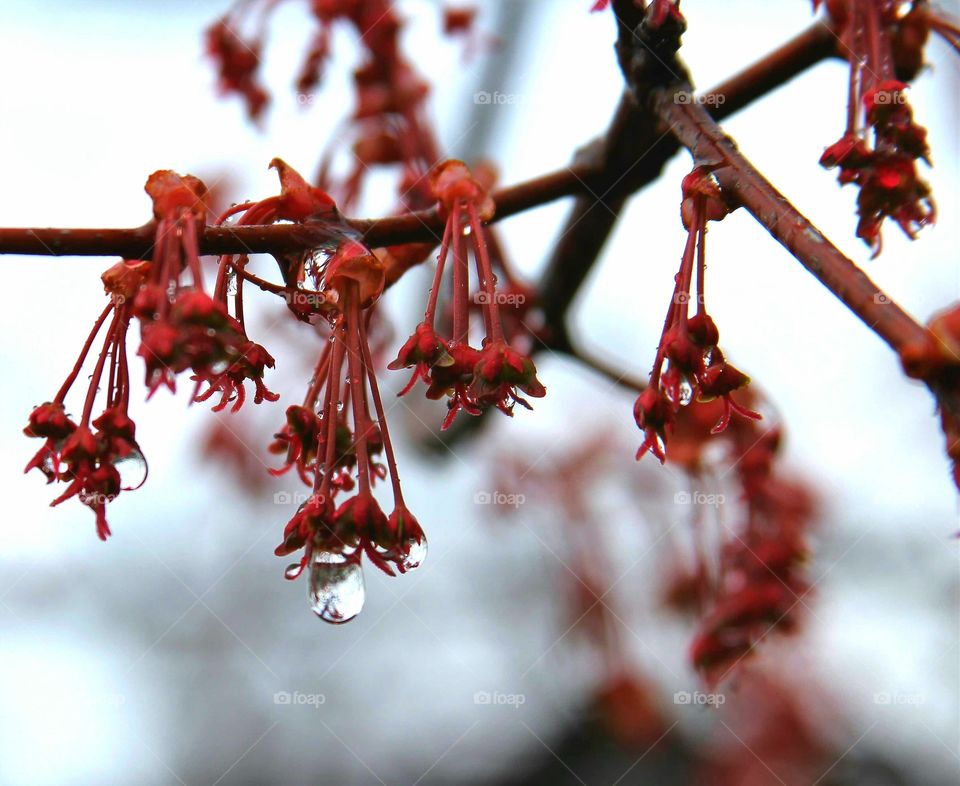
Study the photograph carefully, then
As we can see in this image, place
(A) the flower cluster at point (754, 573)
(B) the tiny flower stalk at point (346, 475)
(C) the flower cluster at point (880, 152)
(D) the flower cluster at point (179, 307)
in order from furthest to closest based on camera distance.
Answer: (A) the flower cluster at point (754, 573)
(C) the flower cluster at point (880, 152)
(B) the tiny flower stalk at point (346, 475)
(D) the flower cluster at point (179, 307)

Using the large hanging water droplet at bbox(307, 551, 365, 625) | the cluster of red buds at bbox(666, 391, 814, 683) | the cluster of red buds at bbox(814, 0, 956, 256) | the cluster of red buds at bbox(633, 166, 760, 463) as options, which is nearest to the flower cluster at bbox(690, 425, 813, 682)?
the cluster of red buds at bbox(666, 391, 814, 683)

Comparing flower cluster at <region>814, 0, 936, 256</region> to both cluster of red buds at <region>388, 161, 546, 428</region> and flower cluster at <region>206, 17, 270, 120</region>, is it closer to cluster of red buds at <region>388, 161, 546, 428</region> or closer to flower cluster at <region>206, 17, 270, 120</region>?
cluster of red buds at <region>388, 161, 546, 428</region>

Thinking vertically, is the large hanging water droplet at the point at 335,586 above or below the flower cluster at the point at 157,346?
below

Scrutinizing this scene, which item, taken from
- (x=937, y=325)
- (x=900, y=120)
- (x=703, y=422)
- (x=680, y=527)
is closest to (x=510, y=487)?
(x=680, y=527)

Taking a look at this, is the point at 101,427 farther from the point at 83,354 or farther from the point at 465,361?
the point at 465,361

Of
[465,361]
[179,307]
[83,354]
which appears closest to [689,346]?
[465,361]

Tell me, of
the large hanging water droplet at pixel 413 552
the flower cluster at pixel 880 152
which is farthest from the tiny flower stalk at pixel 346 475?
the flower cluster at pixel 880 152

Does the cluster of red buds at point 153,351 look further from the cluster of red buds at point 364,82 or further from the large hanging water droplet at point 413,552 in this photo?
the cluster of red buds at point 364,82
